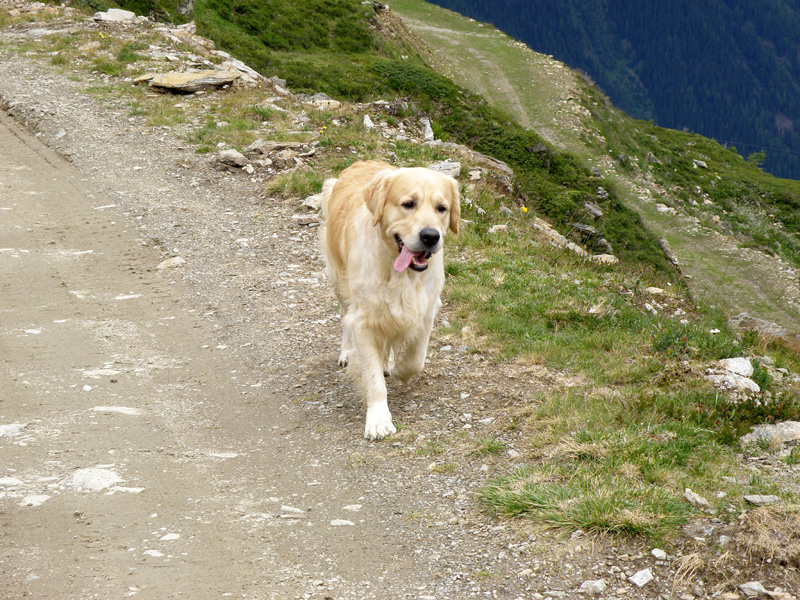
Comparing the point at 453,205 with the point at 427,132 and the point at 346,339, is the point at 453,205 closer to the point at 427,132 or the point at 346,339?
the point at 346,339

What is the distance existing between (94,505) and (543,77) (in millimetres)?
44213

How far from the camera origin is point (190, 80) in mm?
15891

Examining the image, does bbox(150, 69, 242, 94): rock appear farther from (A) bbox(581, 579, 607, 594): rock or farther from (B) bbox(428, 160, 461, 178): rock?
(A) bbox(581, 579, 607, 594): rock

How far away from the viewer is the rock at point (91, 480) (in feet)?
14.6

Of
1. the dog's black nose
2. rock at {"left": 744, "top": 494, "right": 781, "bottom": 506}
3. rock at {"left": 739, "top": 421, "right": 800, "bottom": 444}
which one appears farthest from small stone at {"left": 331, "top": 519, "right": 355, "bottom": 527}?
rock at {"left": 739, "top": 421, "right": 800, "bottom": 444}

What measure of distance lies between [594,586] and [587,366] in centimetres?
286

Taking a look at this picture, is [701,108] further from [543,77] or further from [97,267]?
[97,267]

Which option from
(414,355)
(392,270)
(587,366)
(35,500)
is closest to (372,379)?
(414,355)

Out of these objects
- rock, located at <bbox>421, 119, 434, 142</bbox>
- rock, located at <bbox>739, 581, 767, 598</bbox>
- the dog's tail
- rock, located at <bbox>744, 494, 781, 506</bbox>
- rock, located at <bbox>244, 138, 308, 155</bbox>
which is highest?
the dog's tail

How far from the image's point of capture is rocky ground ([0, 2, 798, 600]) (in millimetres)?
3562

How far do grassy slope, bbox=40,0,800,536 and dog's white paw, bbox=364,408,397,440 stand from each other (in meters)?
0.43

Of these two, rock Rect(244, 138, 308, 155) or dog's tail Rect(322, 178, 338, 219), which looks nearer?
dog's tail Rect(322, 178, 338, 219)

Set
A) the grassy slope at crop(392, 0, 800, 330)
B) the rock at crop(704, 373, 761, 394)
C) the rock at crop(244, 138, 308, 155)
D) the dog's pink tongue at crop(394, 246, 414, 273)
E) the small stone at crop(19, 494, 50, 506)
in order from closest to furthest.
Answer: the small stone at crop(19, 494, 50, 506) → the dog's pink tongue at crop(394, 246, 414, 273) → the rock at crop(704, 373, 761, 394) → the rock at crop(244, 138, 308, 155) → the grassy slope at crop(392, 0, 800, 330)

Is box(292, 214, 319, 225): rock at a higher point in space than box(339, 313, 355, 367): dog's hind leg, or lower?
lower
